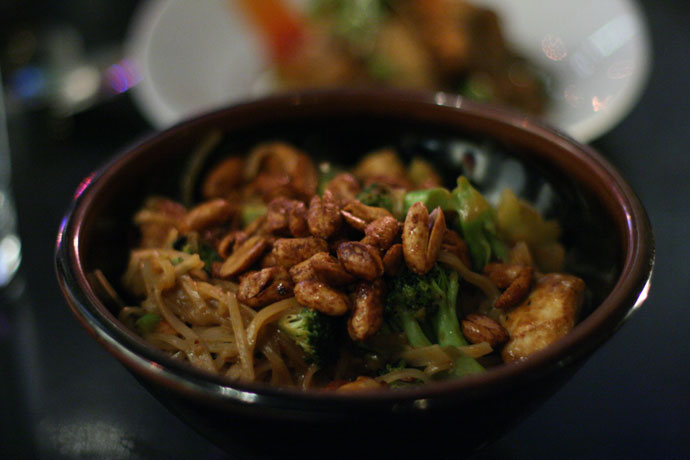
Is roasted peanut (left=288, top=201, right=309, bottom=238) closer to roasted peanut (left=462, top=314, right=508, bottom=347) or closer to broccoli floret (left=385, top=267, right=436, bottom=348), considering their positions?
broccoli floret (left=385, top=267, right=436, bottom=348)

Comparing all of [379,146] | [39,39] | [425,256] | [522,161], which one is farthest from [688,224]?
[39,39]

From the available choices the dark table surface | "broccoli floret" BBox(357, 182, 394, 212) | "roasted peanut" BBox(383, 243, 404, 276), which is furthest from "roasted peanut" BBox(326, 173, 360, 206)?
the dark table surface

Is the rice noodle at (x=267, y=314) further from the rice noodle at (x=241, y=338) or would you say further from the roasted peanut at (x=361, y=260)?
the roasted peanut at (x=361, y=260)

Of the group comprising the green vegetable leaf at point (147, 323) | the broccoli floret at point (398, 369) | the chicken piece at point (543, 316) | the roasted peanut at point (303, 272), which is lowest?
the green vegetable leaf at point (147, 323)

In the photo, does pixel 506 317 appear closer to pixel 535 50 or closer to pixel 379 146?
pixel 379 146

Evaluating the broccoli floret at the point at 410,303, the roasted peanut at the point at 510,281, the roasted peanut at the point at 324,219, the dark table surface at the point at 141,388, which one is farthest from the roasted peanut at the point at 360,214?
the dark table surface at the point at 141,388
